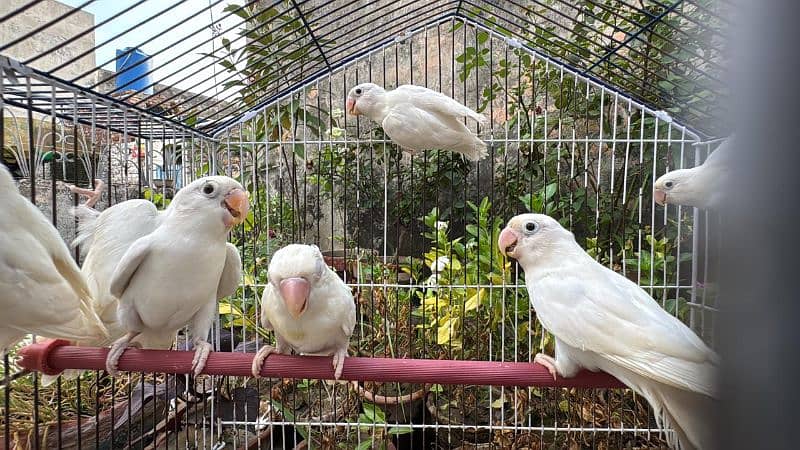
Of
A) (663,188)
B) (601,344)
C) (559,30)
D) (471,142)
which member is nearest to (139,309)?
(601,344)

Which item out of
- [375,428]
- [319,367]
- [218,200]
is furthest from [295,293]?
[375,428]

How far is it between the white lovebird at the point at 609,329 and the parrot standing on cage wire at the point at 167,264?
79 centimetres

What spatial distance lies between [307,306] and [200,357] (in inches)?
11.4

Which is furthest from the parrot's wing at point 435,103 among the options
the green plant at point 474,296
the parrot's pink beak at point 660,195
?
the parrot's pink beak at point 660,195

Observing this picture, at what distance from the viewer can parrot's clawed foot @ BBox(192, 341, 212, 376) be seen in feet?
3.70

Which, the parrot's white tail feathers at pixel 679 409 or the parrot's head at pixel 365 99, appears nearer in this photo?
the parrot's white tail feathers at pixel 679 409

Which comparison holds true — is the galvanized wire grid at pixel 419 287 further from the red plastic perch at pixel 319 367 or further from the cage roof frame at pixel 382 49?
the red plastic perch at pixel 319 367

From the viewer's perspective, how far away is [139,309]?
118cm

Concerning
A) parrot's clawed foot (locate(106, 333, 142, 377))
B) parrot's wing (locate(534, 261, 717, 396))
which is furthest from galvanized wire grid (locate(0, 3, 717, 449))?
parrot's wing (locate(534, 261, 717, 396))

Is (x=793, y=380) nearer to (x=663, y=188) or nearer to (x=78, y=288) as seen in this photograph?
(x=78, y=288)

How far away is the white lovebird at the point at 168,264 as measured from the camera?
1131 millimetres

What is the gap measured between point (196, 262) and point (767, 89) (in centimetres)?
116

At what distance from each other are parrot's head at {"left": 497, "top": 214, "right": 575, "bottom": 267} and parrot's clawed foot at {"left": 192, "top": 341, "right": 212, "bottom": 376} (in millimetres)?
836

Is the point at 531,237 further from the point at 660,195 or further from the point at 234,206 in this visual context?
→ the point at 234,206
